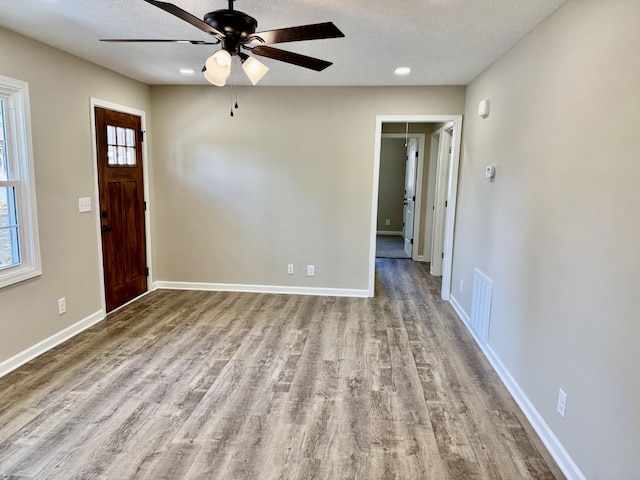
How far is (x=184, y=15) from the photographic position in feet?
5.90

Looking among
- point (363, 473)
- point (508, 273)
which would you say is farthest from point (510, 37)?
point (363, 473)

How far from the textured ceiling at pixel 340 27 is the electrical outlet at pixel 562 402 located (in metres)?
2.17

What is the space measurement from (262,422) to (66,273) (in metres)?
2.33

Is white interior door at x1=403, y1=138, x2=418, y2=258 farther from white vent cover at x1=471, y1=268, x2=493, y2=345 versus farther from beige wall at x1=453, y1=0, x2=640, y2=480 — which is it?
beige wall at x1=453, y1=0, x2=640, y2=480

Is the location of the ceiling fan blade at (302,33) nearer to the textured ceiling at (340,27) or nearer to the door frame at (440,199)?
the textured ceiling at (340,27)

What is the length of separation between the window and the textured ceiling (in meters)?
0.53

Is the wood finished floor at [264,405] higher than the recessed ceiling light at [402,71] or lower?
lower

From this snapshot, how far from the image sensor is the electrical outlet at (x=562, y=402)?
82.5 inches

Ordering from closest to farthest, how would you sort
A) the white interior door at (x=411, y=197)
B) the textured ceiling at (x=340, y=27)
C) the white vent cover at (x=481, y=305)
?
the textured ceiling at (x=340, y=27) < the white vent cover at (x=481, y=305) < the white interior door at (x=411, y=197)

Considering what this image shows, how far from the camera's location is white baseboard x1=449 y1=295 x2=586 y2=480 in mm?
1998

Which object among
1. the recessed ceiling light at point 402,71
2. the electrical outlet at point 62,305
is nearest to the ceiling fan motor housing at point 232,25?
the recessed ceiling light at point 402,71

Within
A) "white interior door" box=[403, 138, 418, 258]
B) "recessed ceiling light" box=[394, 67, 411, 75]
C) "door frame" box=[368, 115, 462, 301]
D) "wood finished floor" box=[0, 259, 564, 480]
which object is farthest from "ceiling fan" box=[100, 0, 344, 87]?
"white interior door" box=[403, 138, 418, 258]

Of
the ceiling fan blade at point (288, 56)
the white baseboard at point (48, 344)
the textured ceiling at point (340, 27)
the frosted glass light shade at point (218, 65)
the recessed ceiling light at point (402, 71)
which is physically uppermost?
the recessed ceiling light at point (402, 71)

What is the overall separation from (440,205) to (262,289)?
9.50ft
